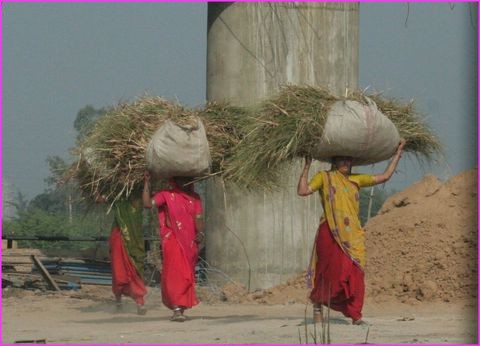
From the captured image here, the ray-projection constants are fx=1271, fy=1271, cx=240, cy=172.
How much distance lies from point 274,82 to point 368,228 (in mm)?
2093

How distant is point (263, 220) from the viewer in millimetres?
15445

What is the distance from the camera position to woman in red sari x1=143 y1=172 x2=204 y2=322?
37.7 feet

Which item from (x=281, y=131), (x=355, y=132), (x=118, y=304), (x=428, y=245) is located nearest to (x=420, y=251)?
(x=428, y=245)

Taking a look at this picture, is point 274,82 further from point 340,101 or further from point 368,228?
point 340,101

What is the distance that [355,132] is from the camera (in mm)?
10180

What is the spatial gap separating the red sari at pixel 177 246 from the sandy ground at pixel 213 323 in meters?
0.27

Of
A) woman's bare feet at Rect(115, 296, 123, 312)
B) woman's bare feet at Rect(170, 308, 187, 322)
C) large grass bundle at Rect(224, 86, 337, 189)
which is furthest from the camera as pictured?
woman's bare feet at Rect(115, 296, 123, 312)

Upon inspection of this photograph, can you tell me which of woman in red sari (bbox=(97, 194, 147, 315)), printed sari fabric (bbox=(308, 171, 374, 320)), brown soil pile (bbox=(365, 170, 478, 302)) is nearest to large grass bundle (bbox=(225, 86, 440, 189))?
printed sari fabric (bbox=(308, 171, 374, 320))

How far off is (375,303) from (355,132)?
391cm

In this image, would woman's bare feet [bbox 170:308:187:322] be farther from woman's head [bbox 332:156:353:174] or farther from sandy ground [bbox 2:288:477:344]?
woman's head [bbox 332:156:353:174]

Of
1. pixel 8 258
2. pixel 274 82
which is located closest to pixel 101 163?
pixel 274 82

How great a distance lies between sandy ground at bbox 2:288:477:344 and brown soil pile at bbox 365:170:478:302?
367 millimetres

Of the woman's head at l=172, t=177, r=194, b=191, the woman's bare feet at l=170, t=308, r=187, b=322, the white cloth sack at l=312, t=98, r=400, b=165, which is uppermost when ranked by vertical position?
the white cloth sack at l=312, t=98, r=400, b=165

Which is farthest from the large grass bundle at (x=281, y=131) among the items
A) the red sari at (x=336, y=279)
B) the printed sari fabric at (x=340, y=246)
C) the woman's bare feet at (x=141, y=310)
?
the woman's bare feet at (x=141, y=310)
